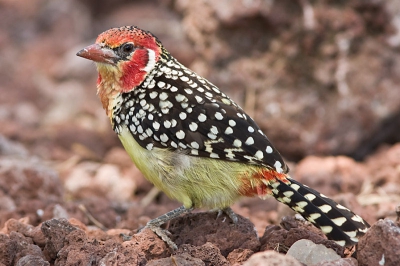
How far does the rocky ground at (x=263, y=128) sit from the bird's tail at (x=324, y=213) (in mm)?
92

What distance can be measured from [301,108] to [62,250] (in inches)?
A: 135

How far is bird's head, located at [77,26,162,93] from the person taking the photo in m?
4.09

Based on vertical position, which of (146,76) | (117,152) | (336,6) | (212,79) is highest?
(336,6)

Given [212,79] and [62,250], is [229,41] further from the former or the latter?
[62,250]

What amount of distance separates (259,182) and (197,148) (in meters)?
0.39

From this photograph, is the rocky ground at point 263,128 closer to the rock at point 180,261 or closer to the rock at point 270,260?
the rock at point 180,261

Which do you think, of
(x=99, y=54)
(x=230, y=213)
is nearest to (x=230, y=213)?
(x=230, y=213)

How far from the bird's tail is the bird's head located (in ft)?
3.79

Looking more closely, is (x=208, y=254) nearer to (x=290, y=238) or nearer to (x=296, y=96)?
(x=290, y=238)

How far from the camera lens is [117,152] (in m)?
6.39

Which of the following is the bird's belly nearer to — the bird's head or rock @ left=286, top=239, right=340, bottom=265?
the bird's head

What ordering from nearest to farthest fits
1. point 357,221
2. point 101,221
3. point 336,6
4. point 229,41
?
point 357,221 → point 101,221 → point 336,6 → point 229,41

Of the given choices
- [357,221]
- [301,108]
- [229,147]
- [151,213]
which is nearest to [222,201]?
[229,147]

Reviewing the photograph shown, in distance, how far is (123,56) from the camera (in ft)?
13.6
